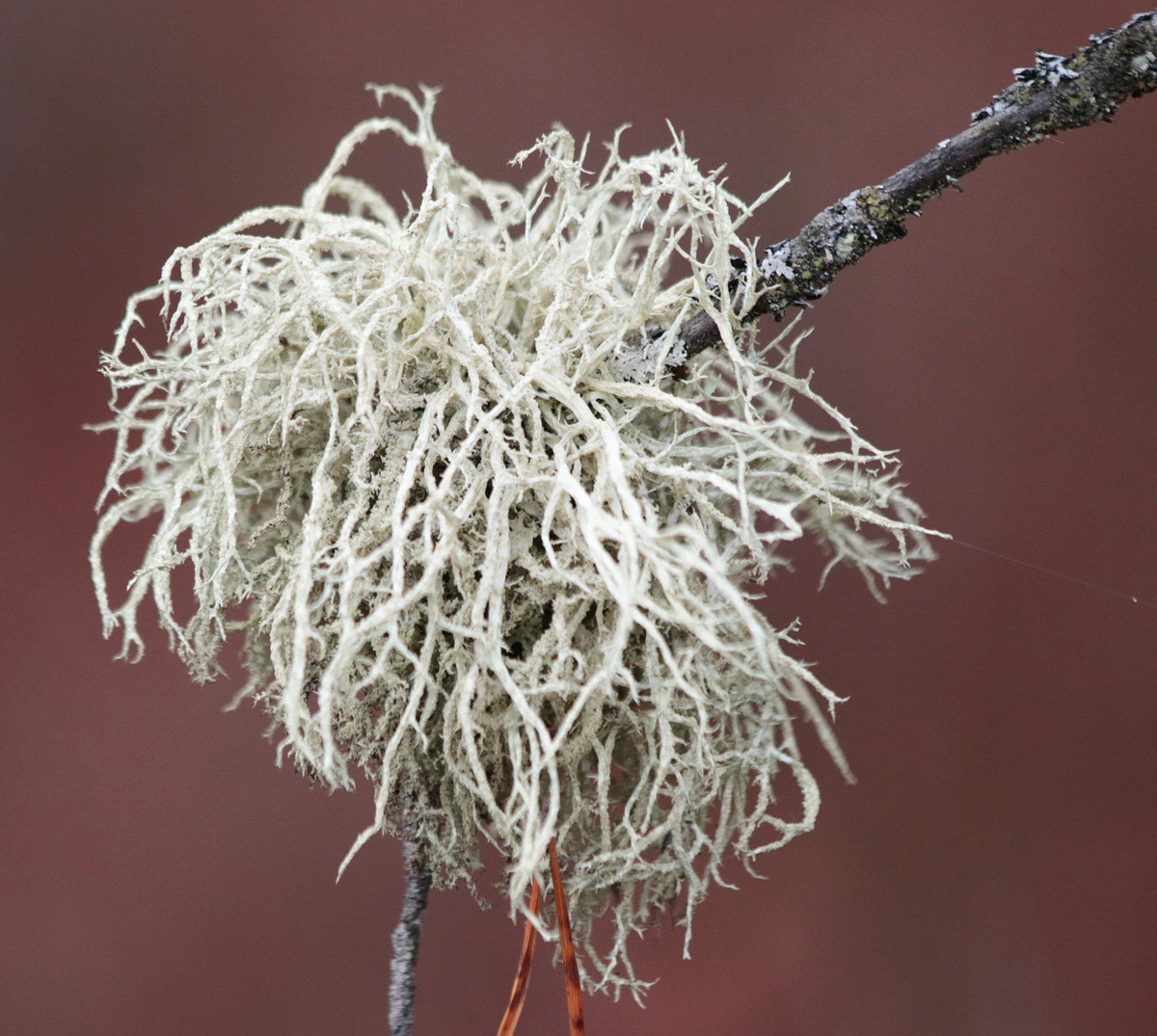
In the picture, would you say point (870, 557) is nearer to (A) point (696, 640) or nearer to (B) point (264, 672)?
(A) point (696, 640)

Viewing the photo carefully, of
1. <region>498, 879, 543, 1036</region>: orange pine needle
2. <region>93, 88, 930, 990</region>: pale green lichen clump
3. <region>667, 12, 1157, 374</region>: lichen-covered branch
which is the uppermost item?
<region>667, 12, 1157, 374</region>: lichen-covered branch

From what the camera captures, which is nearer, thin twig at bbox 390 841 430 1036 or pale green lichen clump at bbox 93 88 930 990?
pale green lichen clump at bbox 93 88 930 990

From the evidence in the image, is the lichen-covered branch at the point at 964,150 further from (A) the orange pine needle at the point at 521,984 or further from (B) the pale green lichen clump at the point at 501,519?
(A) the orange pine needle at the point at 521,984

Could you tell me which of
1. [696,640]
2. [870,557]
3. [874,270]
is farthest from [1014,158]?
[696,640]

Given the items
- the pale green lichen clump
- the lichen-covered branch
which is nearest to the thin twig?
the pale green lichen clump

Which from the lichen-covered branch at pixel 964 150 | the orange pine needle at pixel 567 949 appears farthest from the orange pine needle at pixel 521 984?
the lichen-covered branch at pixel 964 150

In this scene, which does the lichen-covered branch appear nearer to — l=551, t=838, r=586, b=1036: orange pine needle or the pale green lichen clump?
the pale green lichen clump
